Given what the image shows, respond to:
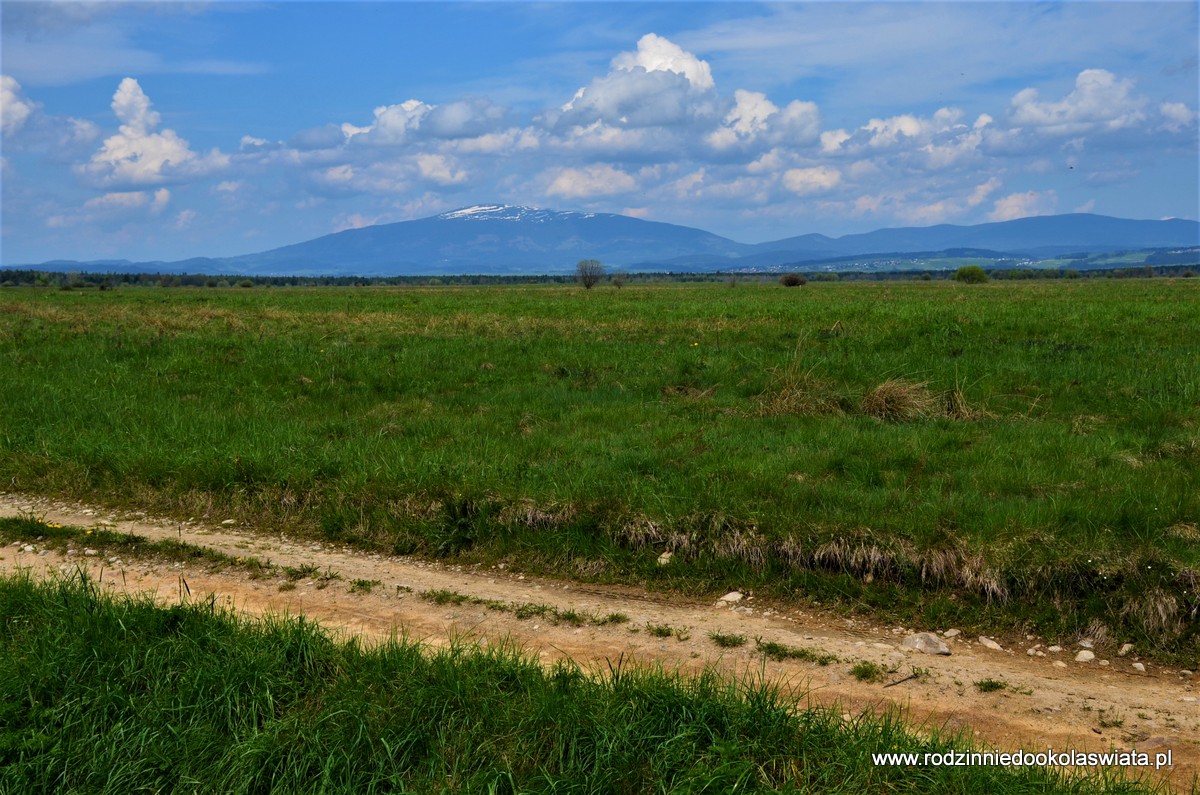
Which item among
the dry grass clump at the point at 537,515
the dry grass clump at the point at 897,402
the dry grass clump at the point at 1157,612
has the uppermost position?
the dry grass clump at the point at 897,402

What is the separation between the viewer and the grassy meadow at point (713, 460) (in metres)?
7.36

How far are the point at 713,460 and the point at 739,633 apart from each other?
3518 mm

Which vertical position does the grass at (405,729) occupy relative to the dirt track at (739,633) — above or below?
above

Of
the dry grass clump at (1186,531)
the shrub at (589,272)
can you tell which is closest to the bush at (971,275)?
the shrub at (589,272)

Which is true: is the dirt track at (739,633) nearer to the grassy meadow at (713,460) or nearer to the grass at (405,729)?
the grassy meadow at (713,460)

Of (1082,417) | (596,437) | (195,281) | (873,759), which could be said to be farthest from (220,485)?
(195,281)

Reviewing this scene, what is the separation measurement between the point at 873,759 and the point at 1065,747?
4.71 feet

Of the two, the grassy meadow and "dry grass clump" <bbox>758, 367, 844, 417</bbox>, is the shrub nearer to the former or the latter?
the grassy meadow

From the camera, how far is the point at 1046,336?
2095cm

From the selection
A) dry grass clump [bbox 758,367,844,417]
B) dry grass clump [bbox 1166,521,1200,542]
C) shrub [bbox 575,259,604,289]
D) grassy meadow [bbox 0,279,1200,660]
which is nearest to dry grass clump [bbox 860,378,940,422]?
grassy meadow [bbox 0,279,1200,660]

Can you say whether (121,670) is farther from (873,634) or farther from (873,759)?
(873,634)

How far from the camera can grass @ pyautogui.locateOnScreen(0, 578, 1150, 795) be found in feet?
14.5

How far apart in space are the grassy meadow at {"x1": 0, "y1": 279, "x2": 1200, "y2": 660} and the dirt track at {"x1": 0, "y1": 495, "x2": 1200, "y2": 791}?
44 cm

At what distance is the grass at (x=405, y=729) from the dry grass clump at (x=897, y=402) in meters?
7.92
